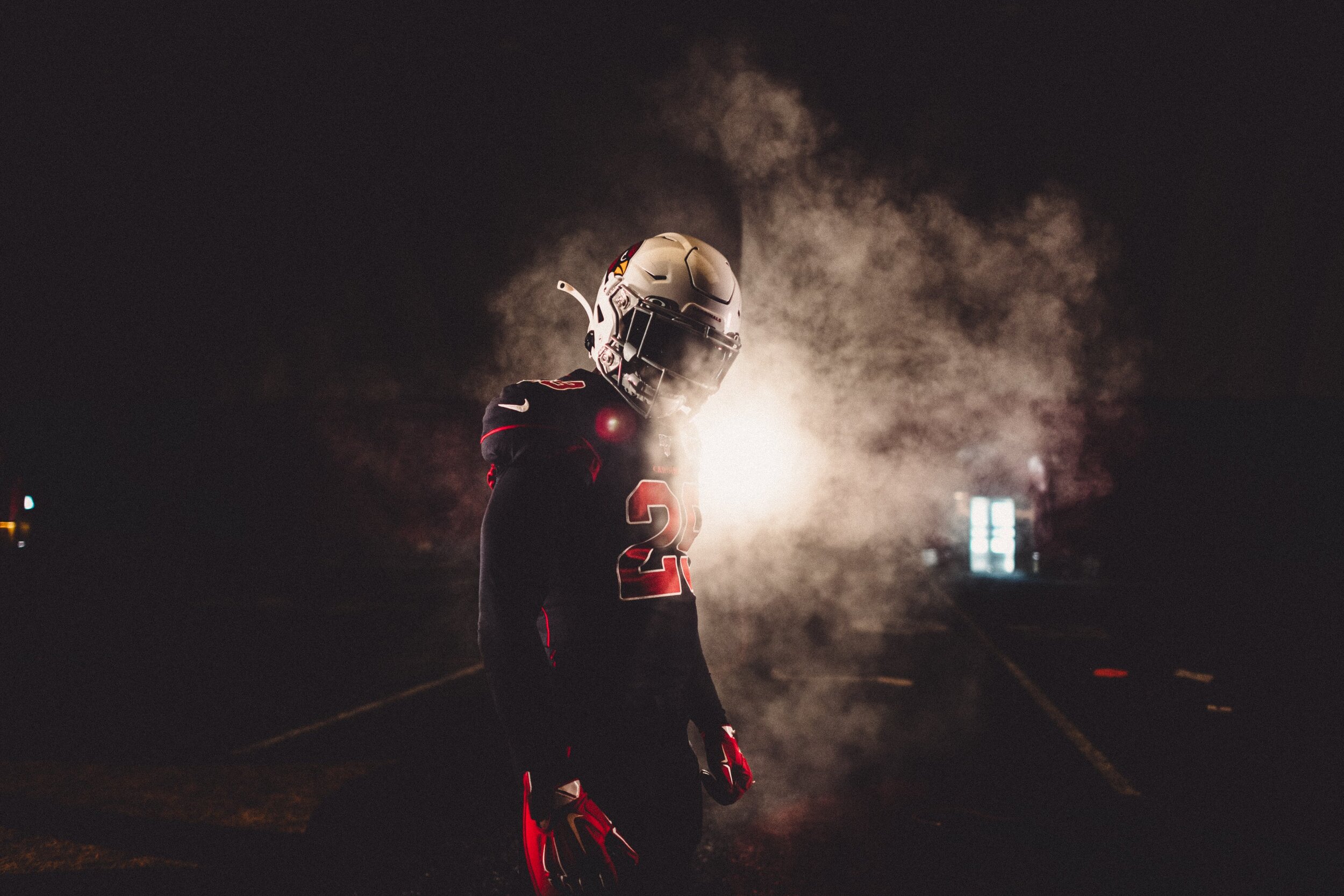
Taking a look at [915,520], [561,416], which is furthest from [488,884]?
[915,520]

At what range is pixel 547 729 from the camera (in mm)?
1355

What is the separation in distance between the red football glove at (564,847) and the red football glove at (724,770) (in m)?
0.51

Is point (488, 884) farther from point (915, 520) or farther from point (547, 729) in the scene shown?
point (915, 520)

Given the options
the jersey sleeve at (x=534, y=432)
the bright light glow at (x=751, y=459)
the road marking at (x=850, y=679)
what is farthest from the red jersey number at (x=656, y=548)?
the road marking at (x=850, y=679)

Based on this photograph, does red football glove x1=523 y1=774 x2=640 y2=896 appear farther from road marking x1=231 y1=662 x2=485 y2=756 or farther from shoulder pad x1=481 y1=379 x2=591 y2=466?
road marking x1=231 y1=662 x2=485 y2=756

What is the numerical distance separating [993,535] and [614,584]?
65.9 feet

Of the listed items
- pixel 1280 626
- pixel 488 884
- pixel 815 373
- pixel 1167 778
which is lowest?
pixel 488 884

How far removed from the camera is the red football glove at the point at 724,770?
1837 millimetres

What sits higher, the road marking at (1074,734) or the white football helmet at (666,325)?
the white football helmet at (666,325)

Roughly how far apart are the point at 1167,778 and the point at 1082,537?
54.6 feet

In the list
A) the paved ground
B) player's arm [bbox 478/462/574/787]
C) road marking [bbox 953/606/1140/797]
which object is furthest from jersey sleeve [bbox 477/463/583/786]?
road marking [bbox 953/606/1140/797]

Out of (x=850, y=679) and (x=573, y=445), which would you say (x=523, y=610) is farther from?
(x=850, y=679)

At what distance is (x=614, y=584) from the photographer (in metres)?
1.57

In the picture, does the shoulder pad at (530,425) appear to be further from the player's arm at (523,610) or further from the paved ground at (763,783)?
the paved ground at (763,783)
